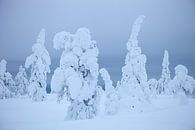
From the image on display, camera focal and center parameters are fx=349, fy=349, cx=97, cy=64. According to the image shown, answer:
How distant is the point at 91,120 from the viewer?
791cm

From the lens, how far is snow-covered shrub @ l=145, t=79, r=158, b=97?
327 inches

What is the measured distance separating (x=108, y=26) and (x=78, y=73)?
130cm

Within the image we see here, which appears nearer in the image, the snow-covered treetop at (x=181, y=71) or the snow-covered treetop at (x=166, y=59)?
the snow-covered treetop at (x=166, y=59)

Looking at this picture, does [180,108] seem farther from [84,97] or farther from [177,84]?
[84,97]

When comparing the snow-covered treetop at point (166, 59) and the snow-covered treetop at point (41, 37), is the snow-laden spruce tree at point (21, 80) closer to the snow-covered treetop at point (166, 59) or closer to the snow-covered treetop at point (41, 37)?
the snow-covered treetop at point (41, 37)

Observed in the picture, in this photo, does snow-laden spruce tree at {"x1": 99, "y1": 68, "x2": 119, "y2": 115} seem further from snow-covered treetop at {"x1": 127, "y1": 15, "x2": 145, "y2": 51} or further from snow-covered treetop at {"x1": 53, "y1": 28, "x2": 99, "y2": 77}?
snow-covered treetop at {"x1": 127, "y1": 15, "x2": 145, "y2": 51}

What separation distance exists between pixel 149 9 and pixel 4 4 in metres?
3.47

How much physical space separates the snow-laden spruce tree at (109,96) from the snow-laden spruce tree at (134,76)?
25cm

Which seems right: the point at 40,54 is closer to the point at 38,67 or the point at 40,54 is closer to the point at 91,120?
the point at 38,67

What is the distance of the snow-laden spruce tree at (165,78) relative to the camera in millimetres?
8039

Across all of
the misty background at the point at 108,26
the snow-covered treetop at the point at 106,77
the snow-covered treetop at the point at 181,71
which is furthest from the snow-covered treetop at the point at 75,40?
the snow-covered treetop at the point at 181,71

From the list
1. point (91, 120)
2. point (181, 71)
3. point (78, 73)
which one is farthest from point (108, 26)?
point (91, 120)

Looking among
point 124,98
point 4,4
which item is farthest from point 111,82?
point 4,4

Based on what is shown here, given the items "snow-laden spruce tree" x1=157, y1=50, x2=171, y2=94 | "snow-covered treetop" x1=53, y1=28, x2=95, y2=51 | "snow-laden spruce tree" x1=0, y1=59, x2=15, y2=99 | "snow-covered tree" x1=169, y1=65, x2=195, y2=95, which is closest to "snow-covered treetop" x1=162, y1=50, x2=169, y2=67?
"snow-laden spruce tree" x1=157, y1=50, x2=171, y2=94
